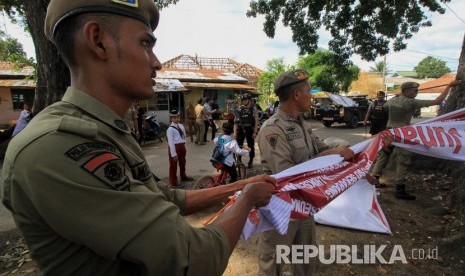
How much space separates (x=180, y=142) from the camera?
6.71 metres

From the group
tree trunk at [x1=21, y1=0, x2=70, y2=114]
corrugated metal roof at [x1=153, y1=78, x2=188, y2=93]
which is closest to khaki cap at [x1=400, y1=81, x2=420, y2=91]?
tree trunk at [x1=21, y1=0, x2=70, y2=114]

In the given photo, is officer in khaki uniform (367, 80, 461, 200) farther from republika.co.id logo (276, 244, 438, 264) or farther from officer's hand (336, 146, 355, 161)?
officer's hand (336, 146, 355, 161)

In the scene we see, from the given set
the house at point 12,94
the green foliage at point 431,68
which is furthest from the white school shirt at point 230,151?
the green foliage at point 431,68

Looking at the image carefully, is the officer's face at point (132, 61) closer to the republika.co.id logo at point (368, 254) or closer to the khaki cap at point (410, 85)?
the republika.co.id logo at point (368, 254)

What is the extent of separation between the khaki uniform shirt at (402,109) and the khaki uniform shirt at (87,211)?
6.06 m

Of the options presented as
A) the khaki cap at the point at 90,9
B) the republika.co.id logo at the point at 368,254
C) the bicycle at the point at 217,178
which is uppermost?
the khaki cap at the point at 90,9

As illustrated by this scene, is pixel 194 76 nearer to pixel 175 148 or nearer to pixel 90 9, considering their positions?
pixel 175 148

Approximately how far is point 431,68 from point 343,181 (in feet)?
283

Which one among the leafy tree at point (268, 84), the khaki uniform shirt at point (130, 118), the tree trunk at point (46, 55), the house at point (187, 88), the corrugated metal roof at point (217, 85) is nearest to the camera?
the khaki uniform shirt at point (130, 118)

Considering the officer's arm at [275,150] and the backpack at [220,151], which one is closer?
the officer's arm at [275,150]

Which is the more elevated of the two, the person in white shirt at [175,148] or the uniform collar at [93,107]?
the uniform collar at [93,107]

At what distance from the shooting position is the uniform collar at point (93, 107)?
3.07 ft

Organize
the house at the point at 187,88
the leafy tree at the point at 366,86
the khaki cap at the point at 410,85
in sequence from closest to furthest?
the khaki cap at the point at 410,85
the house at the point at 187,88
the leafy tree at the point at 366,86

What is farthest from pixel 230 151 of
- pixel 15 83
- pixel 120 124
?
pixel 15 83
